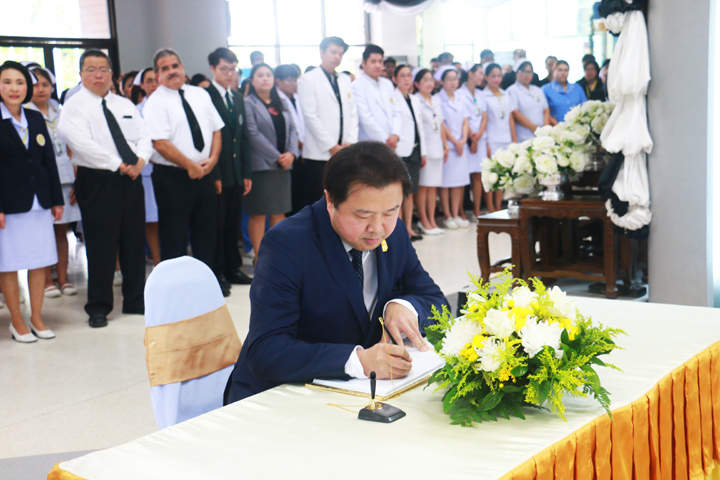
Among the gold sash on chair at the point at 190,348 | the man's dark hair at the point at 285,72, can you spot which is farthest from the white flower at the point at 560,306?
the man's dark hair at the point at 285,72

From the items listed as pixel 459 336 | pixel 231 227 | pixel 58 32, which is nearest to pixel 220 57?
pixel 231 227

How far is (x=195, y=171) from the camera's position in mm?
5023

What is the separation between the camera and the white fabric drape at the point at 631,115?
13.0 ft

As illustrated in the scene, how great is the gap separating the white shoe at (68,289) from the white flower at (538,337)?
4913 millimetres

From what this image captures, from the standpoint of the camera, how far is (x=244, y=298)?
5254 mm

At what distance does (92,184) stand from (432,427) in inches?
150

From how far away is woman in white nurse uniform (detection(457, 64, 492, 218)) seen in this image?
27.7 ft

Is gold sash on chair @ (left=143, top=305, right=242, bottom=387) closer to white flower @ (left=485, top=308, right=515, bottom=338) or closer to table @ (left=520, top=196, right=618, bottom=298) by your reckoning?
white flower @ (left=485, top=308, right=515, bottom=338)

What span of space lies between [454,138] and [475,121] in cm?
47

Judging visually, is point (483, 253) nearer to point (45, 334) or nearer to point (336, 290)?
point (45, 334)

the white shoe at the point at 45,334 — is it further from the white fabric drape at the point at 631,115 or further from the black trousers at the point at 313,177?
the white fabric drape at the point at 631,115

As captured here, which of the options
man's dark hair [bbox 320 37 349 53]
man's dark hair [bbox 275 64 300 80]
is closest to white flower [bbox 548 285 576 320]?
man's dark hair [bbox 320 37 349 53]

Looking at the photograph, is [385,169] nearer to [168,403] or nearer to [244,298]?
[168,403]

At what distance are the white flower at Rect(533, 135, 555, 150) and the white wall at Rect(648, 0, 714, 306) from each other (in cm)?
71
